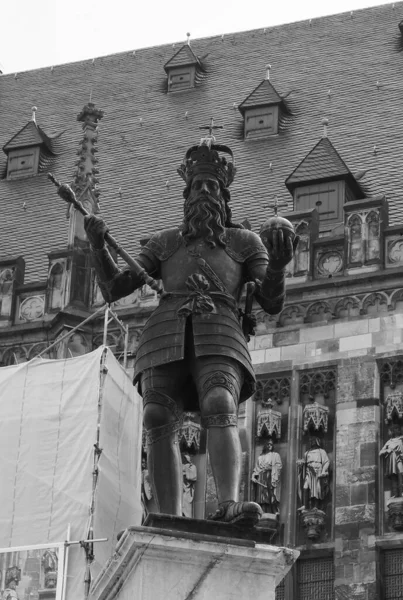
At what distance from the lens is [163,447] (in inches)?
370

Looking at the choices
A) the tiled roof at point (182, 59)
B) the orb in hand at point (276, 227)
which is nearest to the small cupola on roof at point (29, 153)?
the tiled roof at point (182, 59)

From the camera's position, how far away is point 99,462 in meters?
18.3

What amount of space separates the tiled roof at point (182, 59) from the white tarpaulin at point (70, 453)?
31.3 ft

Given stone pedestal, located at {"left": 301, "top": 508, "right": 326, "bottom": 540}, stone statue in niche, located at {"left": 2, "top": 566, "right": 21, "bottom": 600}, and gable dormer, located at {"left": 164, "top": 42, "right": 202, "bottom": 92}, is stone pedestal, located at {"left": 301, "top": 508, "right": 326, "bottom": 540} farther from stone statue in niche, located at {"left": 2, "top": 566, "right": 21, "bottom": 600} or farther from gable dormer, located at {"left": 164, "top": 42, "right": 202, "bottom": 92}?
gable dormer, located at {"left": 164, "top": 42, "right": 202, "bottom": 92}

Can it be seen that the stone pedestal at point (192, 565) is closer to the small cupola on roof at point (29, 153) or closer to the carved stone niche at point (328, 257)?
the carved stone niche at point (328, 257)

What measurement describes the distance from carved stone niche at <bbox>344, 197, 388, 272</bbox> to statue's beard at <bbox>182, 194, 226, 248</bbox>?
1076 centimetres

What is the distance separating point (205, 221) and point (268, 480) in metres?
9.49

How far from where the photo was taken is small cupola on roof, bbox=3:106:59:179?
87.6 feet

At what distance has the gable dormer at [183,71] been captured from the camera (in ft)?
91.3

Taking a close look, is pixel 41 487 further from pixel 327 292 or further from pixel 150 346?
pixel 150 346

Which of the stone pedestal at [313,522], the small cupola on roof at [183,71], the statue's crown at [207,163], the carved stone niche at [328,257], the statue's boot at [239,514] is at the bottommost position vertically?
the statue's boot at [239,514]

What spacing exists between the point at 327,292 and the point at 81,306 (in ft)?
9.99

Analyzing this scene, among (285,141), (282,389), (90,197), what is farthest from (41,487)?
(285,141)

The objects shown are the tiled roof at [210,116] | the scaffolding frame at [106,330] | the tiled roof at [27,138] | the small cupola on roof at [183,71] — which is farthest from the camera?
the small cupola on roof at [183,71]
